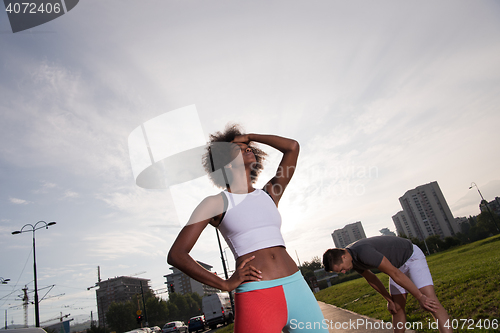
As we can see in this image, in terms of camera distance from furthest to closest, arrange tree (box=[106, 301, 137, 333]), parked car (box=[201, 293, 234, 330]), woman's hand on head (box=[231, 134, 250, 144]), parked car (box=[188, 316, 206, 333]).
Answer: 1. tree (box=[106, 301, 137, 333])
2. parked car (box=[188, 316, 206, 333])
3. parked car (box=[201, 293, 234, 330])
4. woman's hand on head (box=[231, 134, 250, 144])

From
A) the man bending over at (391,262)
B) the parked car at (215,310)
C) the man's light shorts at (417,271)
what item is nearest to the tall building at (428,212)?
the parked car at (215,310)

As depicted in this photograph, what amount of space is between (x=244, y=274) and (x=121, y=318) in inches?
3158

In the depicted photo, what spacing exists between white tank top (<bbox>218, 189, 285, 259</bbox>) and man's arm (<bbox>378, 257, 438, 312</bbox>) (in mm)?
1975

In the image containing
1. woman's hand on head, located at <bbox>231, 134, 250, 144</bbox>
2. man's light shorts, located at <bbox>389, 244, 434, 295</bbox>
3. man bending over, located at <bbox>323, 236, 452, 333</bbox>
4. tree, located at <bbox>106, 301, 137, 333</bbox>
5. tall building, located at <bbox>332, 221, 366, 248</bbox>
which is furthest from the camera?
tall building, located at <bbox>332, 221, 366, 248</bbox>

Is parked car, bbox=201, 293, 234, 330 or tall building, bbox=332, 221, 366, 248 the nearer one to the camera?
parked car, bbox=201, 293, 234, 330

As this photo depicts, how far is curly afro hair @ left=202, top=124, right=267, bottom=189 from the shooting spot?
2.40 m

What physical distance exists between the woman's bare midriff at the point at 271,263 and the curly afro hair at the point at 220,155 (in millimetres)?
715

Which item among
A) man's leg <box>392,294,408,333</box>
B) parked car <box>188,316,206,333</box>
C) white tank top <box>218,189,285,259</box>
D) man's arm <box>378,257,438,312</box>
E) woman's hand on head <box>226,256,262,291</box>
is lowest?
parked car <box>188,316,206,333</box>

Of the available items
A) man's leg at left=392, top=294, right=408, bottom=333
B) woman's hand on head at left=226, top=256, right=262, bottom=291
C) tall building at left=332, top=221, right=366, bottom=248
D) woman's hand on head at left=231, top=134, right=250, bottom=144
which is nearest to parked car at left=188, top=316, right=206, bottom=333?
man's leg at left=392, top=294, right=408, bottom=333

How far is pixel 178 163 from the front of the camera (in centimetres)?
227

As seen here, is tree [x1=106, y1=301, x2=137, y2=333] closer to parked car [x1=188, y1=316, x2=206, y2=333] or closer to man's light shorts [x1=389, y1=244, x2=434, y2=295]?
parked car [x1=188, y1=316, x2=206, y2=333]

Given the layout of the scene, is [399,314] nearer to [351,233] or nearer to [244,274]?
[244,274]

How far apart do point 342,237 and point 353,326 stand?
122 metres

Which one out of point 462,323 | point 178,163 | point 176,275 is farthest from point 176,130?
point 176,275
